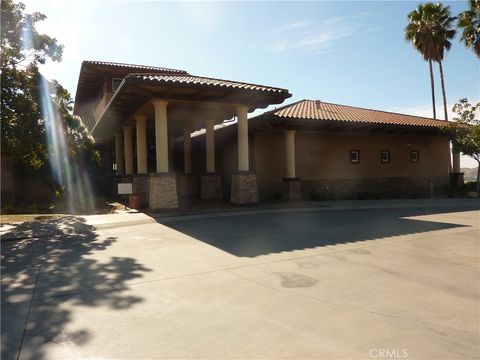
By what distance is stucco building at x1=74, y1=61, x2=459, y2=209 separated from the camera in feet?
47.5

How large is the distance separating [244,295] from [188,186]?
17.1 m

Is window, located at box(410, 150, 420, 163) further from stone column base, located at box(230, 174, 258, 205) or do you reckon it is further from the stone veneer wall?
stone column base, located at box(230, 174, 258, 205)

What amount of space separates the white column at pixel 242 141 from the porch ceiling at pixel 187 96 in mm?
380

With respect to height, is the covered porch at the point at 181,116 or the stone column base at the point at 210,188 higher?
the covered porch at the point at 181,116

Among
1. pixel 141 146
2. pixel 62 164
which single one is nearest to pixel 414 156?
pixel 141 146

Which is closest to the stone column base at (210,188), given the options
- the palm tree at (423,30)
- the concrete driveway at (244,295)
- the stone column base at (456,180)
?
the concrete driveway at (244,295)

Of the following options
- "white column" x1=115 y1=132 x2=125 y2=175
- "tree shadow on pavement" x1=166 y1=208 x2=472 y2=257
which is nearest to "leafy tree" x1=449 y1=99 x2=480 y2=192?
"tree shadow on pavement" x1=166 y1=208 x2=472 y2=257

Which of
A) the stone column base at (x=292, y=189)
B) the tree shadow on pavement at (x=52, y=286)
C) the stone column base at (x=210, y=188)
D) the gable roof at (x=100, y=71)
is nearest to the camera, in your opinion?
the tree shadow on pavement at (x=52, y=286)

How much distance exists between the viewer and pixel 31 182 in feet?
67.7

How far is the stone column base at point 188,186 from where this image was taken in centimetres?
2136

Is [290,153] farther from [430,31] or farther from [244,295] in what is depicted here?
[430,31]

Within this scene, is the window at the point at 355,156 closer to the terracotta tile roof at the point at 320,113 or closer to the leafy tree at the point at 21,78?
the terracotta tile roof at the point at 320,113

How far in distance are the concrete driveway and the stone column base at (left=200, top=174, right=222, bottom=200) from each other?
9.50m

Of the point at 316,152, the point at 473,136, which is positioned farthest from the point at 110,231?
the point at 473,136
